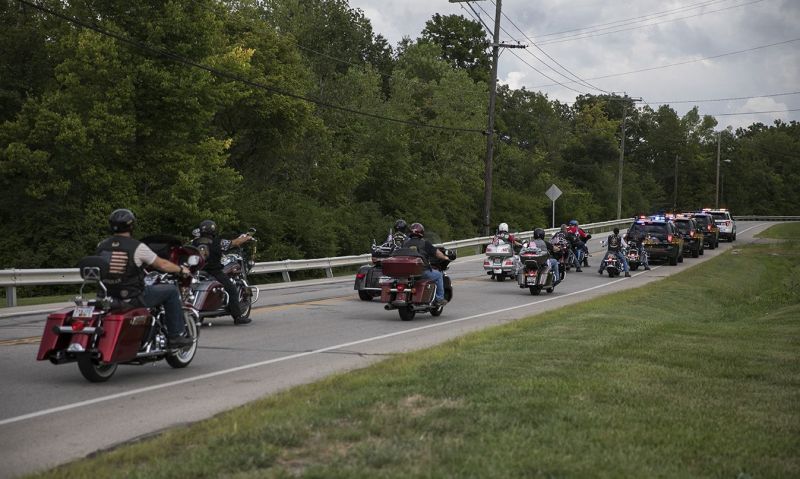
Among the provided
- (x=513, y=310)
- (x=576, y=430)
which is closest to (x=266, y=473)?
(x=576, y=430)

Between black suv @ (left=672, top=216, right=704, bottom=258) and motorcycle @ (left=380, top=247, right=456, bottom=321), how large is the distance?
3089cm

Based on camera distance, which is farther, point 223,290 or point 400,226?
point 400,226

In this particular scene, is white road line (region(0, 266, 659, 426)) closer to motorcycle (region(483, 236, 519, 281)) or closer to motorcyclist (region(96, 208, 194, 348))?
motorcyclist (region(96, 208, 194, 348))

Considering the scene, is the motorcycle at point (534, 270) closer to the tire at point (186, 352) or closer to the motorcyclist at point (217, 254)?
the motorcyclist at point (217, 254)

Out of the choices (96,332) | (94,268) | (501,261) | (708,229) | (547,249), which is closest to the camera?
(96,332)

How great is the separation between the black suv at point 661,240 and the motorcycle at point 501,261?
35.9ft

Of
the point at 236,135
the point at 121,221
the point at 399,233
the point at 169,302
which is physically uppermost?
the point at 236,135

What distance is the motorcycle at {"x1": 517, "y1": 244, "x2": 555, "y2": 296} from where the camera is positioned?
25.5 meters

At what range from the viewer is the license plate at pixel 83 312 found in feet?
33.8

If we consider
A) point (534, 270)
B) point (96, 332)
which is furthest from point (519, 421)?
point (534, 270)

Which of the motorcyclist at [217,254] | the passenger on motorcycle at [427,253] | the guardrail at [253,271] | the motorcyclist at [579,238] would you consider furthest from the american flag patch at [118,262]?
the motorcyclist at [579,238]

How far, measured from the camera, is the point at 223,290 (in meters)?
16.7

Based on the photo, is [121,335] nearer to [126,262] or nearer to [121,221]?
[126,262]

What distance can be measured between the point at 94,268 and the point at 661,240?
33.8 m
